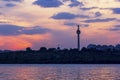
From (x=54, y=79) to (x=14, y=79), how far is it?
8553 mm

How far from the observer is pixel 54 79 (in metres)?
97.8

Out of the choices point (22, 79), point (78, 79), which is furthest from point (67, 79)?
point (22, 79)

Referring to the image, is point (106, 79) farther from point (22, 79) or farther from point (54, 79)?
point (22, 79)

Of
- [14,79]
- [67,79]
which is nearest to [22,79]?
[14,79]

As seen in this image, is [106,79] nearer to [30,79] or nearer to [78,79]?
[78,79]

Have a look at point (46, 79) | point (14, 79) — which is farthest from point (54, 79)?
point (14, 79)

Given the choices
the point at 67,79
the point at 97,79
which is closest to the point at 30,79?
the point at 67,79

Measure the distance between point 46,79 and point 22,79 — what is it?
507cm

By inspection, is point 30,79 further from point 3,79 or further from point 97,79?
point 97,79

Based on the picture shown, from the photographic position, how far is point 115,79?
316 feet

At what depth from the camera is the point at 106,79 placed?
97.3 m

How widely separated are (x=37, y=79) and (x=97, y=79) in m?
12.3

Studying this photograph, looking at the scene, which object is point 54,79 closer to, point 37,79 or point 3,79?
point 37,79

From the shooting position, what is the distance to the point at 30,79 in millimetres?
97875
